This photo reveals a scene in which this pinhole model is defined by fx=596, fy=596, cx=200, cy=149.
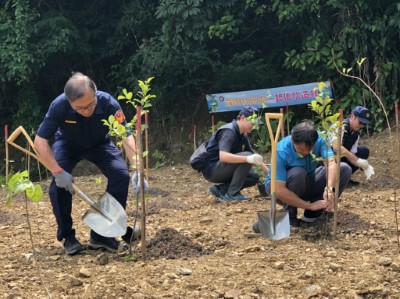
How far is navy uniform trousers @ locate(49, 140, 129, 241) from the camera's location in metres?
3.61

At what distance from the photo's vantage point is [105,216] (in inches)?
139

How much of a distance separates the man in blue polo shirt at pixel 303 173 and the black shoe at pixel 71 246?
1.13 metres

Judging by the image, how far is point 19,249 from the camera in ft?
12.6

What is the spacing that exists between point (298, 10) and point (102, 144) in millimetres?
6344

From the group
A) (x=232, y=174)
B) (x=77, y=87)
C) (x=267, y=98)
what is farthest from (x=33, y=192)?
(x=267, y=98)

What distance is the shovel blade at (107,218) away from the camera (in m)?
3.46

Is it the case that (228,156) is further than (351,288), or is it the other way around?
(228,156)

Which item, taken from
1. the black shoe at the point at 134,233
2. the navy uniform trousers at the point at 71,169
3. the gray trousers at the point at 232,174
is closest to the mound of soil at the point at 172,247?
the black shoe at the point at 134,233

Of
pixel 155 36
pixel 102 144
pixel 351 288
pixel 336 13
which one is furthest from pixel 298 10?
pixel 351 288

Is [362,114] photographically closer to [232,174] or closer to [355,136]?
[355,136]

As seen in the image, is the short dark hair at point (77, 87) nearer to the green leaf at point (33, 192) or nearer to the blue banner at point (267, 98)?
the green leaf at point (33, 192)

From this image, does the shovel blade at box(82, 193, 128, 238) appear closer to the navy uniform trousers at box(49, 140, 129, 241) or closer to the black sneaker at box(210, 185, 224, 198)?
the navy uniform trousers at box(49, 140, 129, 241)

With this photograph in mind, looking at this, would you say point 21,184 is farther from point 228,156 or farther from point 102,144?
point 228,156

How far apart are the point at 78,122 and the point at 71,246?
746mm
